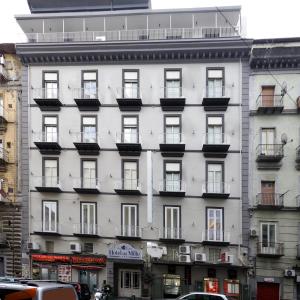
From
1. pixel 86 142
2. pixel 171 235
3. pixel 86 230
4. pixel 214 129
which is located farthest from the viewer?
pixel 86 230

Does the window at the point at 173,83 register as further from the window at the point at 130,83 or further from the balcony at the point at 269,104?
the balcony at the point at 269,104

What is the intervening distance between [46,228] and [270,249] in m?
15.3

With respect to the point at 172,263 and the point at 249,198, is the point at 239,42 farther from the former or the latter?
the point at 172,263

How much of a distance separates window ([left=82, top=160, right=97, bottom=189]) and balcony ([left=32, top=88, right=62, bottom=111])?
4419 millimetres

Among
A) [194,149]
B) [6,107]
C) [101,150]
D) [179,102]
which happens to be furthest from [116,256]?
[6,107]

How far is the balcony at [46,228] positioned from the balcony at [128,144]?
6.99 metres

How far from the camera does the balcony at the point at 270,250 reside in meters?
22.5

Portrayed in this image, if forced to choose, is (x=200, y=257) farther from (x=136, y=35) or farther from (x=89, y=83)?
(x=136, y=35)

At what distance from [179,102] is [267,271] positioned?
12.3 meters

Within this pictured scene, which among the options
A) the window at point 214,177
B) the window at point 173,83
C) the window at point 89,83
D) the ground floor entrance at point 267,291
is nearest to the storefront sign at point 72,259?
the window at point 214,177

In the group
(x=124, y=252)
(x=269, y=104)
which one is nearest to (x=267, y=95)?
(x=269, y=104)

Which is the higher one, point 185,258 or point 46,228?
point 46,228

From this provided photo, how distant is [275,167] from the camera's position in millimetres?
23062

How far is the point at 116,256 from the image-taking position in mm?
23719
